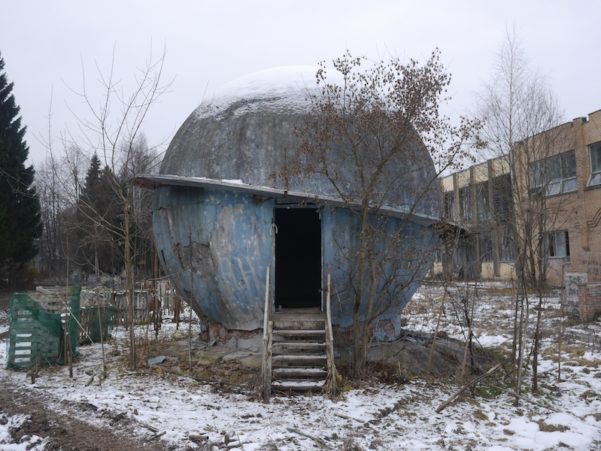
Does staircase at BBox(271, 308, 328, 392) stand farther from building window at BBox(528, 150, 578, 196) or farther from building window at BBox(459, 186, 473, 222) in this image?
building window at BBox(459, 186, 473, 222)

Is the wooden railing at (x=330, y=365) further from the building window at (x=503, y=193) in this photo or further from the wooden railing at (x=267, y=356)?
the building window at (x=503, y=193)

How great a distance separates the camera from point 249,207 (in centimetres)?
960

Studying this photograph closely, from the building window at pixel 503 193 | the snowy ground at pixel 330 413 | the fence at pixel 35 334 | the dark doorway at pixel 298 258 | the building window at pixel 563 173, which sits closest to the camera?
the snowy ground at pixel 330 413

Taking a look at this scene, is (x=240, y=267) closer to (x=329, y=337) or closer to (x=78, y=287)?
(x=329, y=337)

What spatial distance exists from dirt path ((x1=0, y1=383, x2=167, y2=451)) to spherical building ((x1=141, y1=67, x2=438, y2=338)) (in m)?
3.64

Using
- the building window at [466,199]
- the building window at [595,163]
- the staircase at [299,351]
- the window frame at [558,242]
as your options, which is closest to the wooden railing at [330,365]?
the staircase at [299,351]

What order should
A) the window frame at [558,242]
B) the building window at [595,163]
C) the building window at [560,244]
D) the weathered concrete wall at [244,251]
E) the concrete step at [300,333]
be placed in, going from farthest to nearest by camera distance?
the building window at [560,244], the window frame at [558,242], the building window at [595,163], the weathered concrete wall at [244,251], the concrete step at [300,333]

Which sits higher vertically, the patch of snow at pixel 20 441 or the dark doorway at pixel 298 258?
the dark doorway at pixel 298 258

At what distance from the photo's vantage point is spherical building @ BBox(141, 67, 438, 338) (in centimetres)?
952

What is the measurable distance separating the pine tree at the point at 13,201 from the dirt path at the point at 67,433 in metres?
21.7

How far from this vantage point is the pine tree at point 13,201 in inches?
1046

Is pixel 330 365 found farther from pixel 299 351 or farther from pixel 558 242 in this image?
pixel 558 242

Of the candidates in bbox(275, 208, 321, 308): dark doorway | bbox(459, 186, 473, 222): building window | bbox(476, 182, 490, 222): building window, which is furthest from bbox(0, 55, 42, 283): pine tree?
bbox(459, 186, 473, 222): building window

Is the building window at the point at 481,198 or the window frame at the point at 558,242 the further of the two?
the building window at the point at 481,198
